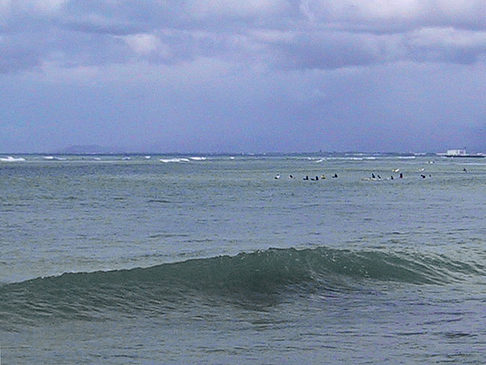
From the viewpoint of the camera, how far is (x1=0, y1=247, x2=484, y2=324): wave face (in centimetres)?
1788

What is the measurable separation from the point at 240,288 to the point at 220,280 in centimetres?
65

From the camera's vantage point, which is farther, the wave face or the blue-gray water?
the wave face

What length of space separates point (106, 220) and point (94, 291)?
60.5 ft

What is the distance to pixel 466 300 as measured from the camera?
1867cm

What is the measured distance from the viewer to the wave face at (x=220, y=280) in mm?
17875

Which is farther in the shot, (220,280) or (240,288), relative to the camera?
(220,280)

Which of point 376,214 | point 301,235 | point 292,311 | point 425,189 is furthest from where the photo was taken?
point 425,189

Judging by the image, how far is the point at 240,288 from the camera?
66.8 ft

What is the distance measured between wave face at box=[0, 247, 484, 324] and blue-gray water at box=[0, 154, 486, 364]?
47mm

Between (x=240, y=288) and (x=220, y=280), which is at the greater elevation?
(x=220, y=280)

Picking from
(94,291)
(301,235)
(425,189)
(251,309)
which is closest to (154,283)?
(94,291)

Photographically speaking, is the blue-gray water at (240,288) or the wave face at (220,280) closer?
the blue-gray water at (240,288)

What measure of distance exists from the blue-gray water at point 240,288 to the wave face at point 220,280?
5 cm

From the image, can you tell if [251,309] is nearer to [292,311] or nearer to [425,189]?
[292,311]
